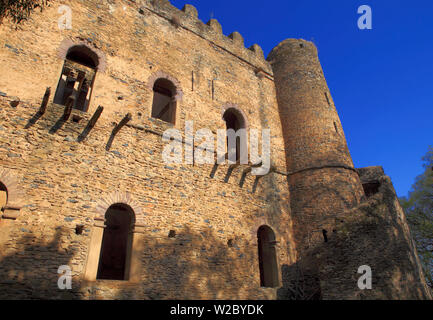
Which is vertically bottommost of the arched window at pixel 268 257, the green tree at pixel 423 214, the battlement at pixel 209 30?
the arched window at pixel 268 257

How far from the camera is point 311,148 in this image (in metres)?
10.7

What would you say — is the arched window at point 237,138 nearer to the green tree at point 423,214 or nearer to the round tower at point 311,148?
the round tower at point 311,148

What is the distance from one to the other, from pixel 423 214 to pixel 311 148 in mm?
10943

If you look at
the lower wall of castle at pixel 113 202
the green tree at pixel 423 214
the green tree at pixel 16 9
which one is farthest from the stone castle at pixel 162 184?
the green tree at pixel 423 214

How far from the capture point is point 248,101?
11.2m

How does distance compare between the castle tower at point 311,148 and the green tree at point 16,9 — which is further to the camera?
the castle tower at point 311,148

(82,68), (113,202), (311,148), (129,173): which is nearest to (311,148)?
(311,148)

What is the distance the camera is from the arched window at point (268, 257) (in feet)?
28.5

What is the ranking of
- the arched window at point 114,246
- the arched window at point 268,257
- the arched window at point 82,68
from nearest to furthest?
the arched window at point 82,68, the arched window at point 268,257, the arched window at point 114,246

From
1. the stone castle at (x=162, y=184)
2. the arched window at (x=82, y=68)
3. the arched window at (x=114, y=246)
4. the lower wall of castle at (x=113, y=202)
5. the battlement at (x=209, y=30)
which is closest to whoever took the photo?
the lower wall of castle at (x=113, y=202)

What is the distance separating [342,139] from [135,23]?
8.81 m

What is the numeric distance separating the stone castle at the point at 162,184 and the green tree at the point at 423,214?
7.45 m

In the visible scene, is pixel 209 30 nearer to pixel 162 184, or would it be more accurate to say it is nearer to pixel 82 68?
pixel 82 68

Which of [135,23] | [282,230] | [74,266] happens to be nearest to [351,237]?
[282,230]
